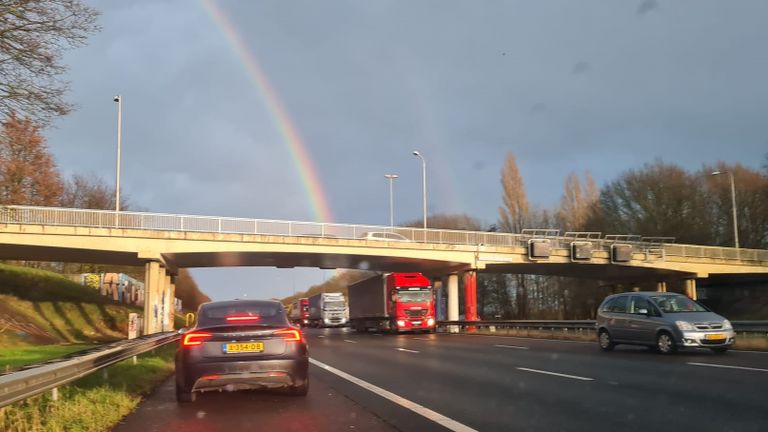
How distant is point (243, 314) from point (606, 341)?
12.5m

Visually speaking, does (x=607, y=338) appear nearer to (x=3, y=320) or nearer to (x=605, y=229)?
(x=3, y=320)

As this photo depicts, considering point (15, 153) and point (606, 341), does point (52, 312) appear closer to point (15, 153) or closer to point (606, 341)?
point (15, 153)

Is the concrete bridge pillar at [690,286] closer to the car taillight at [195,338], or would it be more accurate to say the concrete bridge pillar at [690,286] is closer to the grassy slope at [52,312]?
the grassy slope at [52,312]

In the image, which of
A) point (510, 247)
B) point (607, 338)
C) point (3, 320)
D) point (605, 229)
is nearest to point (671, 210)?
point (605, 229)

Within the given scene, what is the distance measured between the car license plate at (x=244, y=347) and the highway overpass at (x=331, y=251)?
22.5 meters

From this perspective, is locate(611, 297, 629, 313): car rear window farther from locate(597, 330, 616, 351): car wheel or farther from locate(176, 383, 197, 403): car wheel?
locate(176, 383, 197, 403): car wheel

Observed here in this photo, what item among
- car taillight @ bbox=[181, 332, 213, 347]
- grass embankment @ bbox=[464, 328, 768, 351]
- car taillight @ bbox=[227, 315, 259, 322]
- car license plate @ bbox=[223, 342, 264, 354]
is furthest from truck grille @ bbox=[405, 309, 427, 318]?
car taillight @ bbox=[181, 332, 213, 347]

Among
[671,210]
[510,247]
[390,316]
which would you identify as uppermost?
[671,210]

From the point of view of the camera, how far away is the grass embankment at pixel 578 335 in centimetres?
1848

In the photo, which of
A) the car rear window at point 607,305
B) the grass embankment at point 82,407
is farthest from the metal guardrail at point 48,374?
the car rear window at point 607,305

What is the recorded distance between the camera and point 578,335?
26.8 m

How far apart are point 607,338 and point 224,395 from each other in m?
12.2

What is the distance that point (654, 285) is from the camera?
2425 inches

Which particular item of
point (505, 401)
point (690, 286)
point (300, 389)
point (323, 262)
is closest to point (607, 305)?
point (505, 401)
